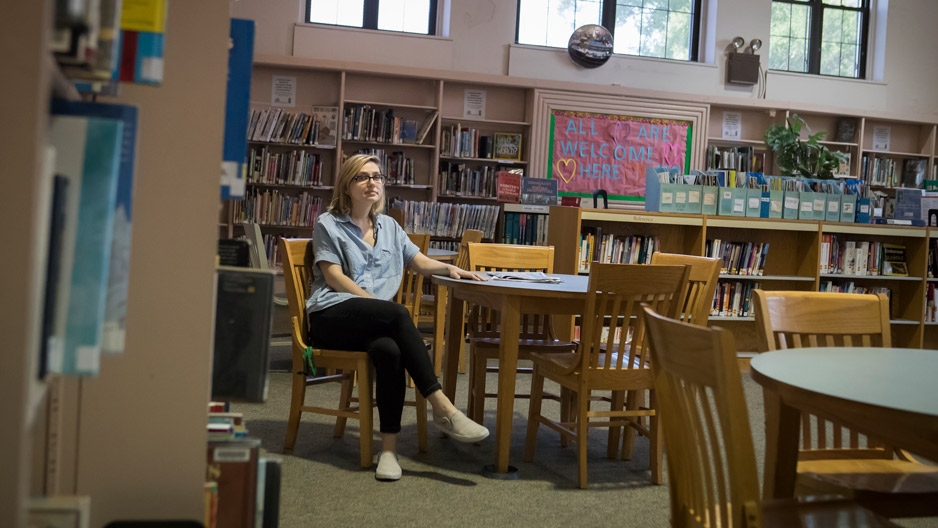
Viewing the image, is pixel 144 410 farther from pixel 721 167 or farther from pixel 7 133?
pixel 721 167

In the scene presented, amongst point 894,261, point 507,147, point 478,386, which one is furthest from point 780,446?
point 507,147

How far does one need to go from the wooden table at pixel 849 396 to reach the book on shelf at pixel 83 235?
1.14 meters

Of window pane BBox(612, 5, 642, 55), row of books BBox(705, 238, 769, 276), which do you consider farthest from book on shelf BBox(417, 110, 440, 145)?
row of books BBox(705, 238, 769, 276)

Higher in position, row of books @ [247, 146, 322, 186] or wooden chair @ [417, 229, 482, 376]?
row of books @ [247, 146, 322, 186]

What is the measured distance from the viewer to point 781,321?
7.48 ft

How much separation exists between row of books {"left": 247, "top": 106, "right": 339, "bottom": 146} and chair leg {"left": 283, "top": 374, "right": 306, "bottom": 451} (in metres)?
4.28

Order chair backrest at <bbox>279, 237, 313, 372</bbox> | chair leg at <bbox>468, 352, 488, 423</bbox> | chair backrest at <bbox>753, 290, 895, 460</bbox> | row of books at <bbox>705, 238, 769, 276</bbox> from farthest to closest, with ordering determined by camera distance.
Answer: row of books at <bbox>705, 238, 769, 276</bbox> < chair leg at <bbox>468, 352, 488, 423</bbox> < chair backrest at <bbox>279, 237, 313, 372</bbox> < chair backrest at <bbox>753, 290, 895, 460</bbox>

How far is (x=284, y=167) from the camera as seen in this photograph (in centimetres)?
738

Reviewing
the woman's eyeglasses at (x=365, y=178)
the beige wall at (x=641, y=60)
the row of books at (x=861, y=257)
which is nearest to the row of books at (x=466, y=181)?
the beige wall at (x=641, y=60)

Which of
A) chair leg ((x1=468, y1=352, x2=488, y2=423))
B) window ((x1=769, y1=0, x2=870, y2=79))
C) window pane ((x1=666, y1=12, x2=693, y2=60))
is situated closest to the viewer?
chair leg ((x1=468, y1=352, x2=488, y2=423))

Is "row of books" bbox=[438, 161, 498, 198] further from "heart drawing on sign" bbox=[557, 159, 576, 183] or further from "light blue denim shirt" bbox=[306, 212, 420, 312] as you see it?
"light blue denim shirt" bbox=[306, 212, 420, 312]

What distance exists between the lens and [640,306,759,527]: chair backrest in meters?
1.31

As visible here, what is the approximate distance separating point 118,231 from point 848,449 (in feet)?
5.96

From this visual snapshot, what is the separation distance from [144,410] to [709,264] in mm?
2514
